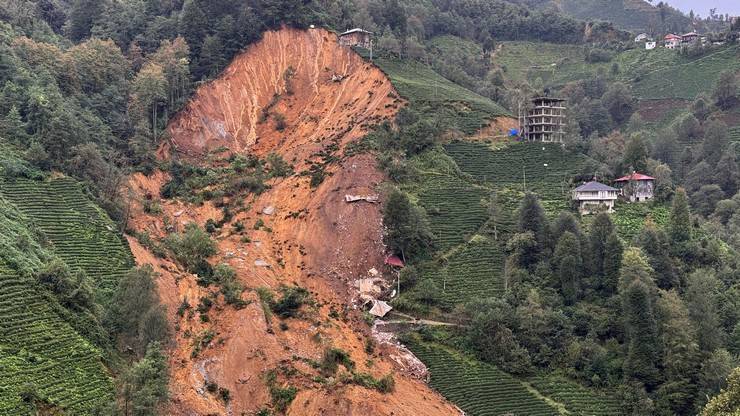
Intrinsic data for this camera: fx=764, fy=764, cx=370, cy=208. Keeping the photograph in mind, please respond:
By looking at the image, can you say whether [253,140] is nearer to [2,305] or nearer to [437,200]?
[437,200]

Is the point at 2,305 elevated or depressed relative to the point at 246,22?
depressed

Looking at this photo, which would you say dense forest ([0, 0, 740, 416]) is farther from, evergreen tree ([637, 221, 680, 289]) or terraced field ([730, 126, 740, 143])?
terraced field ([730, 126, 740, 143])

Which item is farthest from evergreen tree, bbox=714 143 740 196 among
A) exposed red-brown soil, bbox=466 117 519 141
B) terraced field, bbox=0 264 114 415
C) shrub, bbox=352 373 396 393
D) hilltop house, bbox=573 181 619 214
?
terraced field, bbox=0 264 114 415

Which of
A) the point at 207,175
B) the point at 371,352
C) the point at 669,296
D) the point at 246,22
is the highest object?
the point at 246,22

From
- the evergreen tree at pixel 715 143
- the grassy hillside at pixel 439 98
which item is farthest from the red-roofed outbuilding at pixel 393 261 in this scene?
the evergreen tree at pixel 715 143

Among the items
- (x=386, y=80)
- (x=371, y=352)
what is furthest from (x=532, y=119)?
(x=371, y=352)

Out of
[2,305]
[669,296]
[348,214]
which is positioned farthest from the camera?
[348,214]
